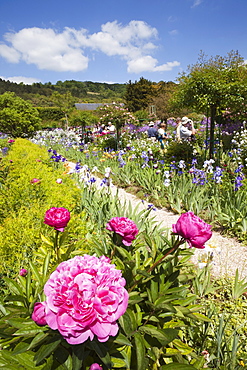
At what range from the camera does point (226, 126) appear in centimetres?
818

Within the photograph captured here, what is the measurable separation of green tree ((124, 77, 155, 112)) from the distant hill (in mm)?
5711

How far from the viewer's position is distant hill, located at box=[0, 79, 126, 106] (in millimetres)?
64438

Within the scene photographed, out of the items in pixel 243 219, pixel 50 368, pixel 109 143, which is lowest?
pixel 243 219

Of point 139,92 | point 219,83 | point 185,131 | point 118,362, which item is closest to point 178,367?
point 118,362

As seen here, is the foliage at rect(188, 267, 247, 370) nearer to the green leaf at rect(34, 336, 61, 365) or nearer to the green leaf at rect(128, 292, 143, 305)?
the green leaf at rect(128, 292, 143, 305)

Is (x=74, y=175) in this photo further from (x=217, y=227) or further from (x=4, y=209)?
(x=217, y=227)

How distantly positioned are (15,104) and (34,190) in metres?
12.1

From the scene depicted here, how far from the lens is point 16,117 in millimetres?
13492

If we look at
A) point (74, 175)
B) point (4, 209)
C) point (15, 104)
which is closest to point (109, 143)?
point (74, 175)

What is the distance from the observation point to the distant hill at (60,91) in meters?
64.4

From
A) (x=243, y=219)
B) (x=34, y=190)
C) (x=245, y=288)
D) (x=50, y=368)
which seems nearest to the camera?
(x=50, y=368)

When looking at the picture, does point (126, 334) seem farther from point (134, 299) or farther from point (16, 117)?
point (16, 117)

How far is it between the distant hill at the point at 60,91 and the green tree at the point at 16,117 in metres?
27.8

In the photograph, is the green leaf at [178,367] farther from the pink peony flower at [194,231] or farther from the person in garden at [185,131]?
the person in garden at [185,131]
